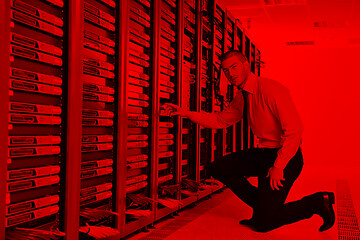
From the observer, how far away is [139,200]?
292 cm

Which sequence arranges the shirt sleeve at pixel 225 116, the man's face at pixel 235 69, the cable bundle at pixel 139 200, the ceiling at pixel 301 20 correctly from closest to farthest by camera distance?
the cable bundle at pixel 139 200 < the man's face at pixel 235 69 < the shirt sleeve at pixel 225 116 < the ceiling at pixel 301 20

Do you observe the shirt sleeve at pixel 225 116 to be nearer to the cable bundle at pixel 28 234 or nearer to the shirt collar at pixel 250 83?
the shirt collar at pixel 250 83

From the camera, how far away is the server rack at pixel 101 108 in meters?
1.97

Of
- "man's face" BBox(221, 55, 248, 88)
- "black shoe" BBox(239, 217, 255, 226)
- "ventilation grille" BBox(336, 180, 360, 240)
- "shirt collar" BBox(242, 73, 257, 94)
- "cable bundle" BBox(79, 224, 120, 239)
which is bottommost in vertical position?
"ventilation grille" BBox(336, 180, 360, 240)

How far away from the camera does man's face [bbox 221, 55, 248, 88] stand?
333cm

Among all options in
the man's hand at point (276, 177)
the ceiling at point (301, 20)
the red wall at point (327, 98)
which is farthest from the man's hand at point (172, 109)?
the red wall at point (327, 98)

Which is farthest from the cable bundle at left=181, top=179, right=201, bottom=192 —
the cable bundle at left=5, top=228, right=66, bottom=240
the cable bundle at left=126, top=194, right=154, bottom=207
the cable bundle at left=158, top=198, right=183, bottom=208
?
the cable bundle at left=5, top=228, right=66, bottom=240

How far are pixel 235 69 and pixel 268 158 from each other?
0.80m

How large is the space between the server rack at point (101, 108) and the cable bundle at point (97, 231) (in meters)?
0.06

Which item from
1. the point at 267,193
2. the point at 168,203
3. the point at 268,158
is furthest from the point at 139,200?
the point at 268,158

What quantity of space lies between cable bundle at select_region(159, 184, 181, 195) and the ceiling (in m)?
4.21

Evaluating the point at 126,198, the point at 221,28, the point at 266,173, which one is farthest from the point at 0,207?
the point at 221,28

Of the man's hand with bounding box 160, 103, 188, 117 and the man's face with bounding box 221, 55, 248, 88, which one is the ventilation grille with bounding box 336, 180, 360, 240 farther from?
the man's hand with bounding box 160, 103, 188, 117

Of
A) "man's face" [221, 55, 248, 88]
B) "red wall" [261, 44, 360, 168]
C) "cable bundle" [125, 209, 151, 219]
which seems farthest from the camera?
"red wall" [261, 44, 360, 168]
